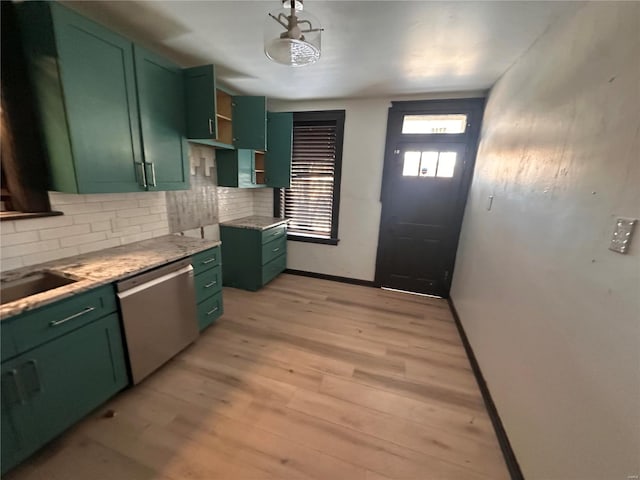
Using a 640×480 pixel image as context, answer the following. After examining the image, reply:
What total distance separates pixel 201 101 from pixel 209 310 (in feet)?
6.15

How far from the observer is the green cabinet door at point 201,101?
2.07 m

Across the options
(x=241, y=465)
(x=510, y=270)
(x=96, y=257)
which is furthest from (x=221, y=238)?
(x=510, y=270)

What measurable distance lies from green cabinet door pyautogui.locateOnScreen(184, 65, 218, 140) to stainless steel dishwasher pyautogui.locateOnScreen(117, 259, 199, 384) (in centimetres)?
115

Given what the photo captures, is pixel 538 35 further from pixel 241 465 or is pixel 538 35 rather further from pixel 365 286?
pixel 241 465

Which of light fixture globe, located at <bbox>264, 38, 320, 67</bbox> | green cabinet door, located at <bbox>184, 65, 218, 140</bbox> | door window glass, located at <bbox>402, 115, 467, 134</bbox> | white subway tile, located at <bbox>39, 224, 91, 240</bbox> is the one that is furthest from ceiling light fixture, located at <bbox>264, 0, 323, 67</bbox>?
door window glass, located at <bbox>402, 115, 467, 134</bbox>

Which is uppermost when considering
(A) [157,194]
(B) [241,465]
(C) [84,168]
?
(C) [84,168]

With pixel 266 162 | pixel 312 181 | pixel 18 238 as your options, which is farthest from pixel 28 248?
pixel 312 181

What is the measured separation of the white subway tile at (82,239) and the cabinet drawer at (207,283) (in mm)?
761

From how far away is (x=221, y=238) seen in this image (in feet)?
10.6

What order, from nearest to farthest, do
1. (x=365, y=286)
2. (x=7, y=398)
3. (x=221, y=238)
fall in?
1. (x=7, y=398)
2. (x=221, y=238)
3. (x=365, y=286)

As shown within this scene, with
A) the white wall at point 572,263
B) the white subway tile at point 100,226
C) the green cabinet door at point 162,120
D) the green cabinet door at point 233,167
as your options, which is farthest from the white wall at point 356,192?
the white subway tile at point 100,226

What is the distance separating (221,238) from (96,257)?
1500 millimetres

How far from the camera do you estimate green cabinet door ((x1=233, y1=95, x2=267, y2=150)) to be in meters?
2.75

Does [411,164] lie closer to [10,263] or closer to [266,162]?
[266,162]
